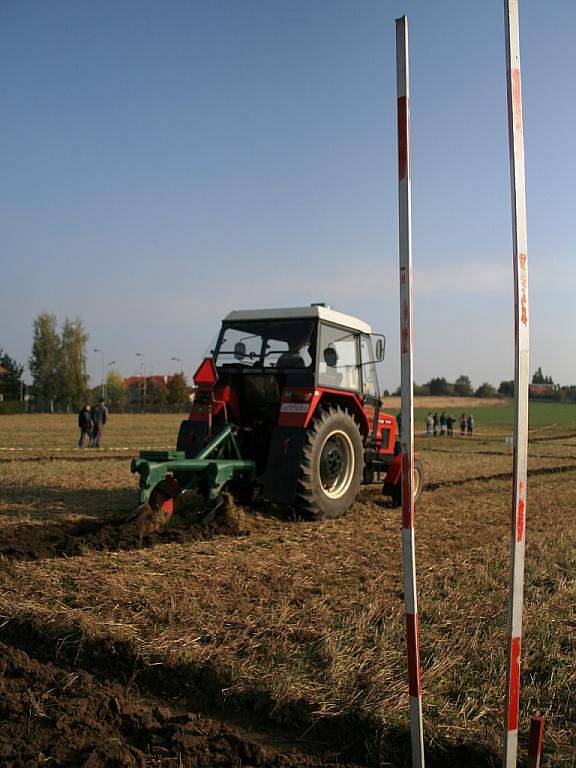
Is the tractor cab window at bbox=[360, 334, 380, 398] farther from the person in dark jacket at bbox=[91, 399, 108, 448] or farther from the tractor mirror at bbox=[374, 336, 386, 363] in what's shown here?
the person in dark jacket at bbox=[91, 399, 108, 448]

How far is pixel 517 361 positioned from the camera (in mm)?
2477

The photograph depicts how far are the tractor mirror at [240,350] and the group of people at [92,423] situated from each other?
41.7ft

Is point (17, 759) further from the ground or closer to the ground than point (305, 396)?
closer to the ground

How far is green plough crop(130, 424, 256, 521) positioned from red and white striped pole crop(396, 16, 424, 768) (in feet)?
16.0

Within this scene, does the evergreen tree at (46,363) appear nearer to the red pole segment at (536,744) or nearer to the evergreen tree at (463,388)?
the evergreen tree at (463,388)

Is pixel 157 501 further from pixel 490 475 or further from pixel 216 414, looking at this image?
pixel 490 475

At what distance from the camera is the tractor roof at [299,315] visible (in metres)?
8.38

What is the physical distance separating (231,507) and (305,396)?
159 centimetres

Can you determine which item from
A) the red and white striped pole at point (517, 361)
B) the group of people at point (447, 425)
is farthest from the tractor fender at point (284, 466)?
the group of people at point (447, 425)

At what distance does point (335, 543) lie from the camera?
6758mm

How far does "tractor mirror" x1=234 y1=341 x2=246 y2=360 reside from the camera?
29.0 feet

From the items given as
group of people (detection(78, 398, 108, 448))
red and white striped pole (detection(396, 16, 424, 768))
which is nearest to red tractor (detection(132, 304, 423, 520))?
red and white striped pole (detection(396, 16, 424, 768))

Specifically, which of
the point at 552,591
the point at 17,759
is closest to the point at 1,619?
the point at 17,759

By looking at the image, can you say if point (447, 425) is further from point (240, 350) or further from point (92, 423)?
point (240, 350)
